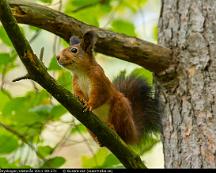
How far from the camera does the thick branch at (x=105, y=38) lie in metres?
2.70

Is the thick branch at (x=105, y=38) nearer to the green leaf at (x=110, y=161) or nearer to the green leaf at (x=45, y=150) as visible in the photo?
the green leaf at (x=110, y=161)

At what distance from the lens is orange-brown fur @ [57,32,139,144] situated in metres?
3.25

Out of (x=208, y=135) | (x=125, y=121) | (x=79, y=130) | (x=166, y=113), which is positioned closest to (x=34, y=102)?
(x=79, y=130)

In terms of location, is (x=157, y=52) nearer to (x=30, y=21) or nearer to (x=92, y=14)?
(x=30, y=21)

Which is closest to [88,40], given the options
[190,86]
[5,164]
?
[190,86]

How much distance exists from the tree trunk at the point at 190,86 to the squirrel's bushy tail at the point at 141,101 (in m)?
0.33

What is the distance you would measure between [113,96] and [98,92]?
0.41ft

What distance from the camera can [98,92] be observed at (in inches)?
129

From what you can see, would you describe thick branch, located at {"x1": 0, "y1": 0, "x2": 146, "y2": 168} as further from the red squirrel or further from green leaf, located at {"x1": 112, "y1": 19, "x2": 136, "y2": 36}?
green leaf, located at {"x1": 112, "y1": 19, "x2": 136, "y2": 36}

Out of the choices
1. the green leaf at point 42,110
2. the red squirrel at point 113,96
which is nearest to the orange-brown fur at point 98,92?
the red squirrel at point 113,96

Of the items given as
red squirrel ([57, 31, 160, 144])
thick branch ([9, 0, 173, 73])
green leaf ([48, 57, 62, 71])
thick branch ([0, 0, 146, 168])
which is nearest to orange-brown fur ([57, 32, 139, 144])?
red squirrel ([57, 31, 160, 144])

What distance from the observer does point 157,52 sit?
2.76 m

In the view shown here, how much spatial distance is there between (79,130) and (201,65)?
0.89 metres

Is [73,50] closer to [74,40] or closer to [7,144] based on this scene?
[74,40]
